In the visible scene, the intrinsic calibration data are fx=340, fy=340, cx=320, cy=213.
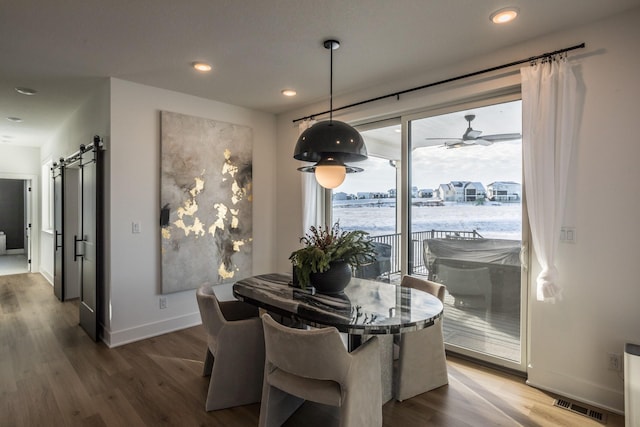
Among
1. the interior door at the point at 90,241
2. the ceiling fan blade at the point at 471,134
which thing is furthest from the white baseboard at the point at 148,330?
the ceiling fan blade at the point at 471,134

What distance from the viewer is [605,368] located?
242 centimetres

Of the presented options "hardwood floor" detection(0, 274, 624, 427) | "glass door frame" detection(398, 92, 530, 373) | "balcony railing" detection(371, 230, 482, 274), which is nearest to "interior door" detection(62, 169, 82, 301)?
"hardwood floor" detection(0, 274, 624, 427)

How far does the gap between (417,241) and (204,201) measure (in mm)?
2558

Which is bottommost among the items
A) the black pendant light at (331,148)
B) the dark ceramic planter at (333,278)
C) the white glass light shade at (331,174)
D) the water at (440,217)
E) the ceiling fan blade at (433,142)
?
the dark ceramic planter at (333,278)

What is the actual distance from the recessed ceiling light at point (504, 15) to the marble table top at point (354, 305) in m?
2.02

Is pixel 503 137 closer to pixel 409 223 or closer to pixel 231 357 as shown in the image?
pixel 409 223

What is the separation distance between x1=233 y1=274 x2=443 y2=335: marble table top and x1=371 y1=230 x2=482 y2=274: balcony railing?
0.95 m

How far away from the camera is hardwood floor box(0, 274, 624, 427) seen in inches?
90.1

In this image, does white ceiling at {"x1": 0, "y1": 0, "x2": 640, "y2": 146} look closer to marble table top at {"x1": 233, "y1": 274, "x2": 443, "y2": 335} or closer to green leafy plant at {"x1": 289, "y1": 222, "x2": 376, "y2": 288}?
green leafy plant at {"x1": 289, "y1": 222, "x2": 376, "y2": 288}

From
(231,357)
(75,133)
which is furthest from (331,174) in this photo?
(75,133)

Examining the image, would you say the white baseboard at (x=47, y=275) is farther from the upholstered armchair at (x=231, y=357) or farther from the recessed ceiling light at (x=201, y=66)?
the upholstered armchair at (x=231, y=357)

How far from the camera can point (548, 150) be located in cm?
258

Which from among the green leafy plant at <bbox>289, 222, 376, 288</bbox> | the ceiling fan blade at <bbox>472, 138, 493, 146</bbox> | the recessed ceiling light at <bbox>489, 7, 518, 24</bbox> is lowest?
the green leafy plant at <bbox>289, 222, 376, 288</bbox>

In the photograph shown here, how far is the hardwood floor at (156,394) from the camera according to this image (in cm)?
229
